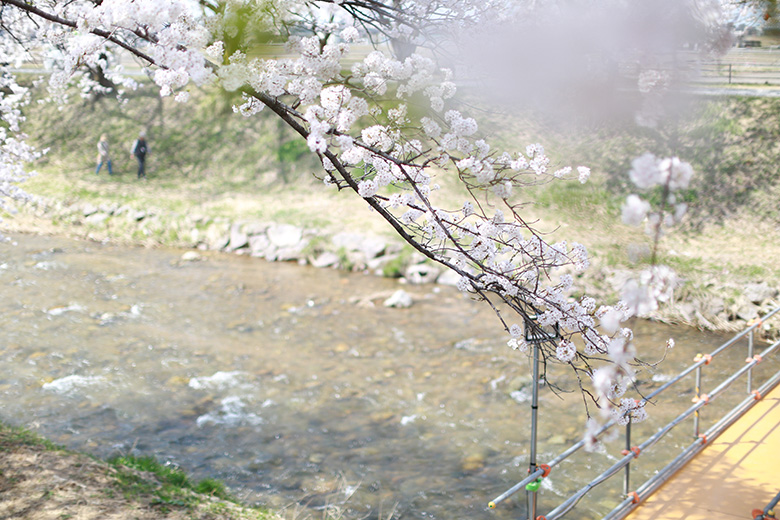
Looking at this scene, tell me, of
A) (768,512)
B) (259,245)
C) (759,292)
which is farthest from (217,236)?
(768,512)

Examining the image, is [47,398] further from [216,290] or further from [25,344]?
[216,290]

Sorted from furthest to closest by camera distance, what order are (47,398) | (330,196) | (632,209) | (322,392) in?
1. (330,196)
2. (322,392)
3. (47,398)
4. (632,209)

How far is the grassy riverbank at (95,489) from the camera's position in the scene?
157 inches

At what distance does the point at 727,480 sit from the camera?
166 inches

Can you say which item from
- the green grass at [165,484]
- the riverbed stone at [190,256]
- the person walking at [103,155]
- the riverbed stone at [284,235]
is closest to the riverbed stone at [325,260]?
the riverbed stone at [284,235]

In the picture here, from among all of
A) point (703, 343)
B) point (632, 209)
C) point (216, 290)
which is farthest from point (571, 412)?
point (216, 290)

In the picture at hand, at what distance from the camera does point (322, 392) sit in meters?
7.28

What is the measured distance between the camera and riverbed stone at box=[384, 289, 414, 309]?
1003cm

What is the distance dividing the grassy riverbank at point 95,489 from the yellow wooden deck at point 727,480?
280cm

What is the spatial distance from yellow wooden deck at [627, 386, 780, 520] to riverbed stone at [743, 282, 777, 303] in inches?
165

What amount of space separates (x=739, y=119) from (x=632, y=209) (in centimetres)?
1261

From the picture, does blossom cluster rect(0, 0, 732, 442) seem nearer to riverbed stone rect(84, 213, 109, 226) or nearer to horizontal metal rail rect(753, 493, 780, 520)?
horizontal metal rail rect(753, 493, 780, 520)

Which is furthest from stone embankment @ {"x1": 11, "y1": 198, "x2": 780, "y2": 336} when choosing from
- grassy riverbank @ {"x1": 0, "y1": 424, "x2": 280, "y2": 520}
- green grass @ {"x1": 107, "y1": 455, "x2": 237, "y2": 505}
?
grassy riverbank @ {"x1": 0, "y1": 424, "x2": 280, "y2": 520}

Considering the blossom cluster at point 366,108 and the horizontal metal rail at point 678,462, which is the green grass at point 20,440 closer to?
the blossom cluster at point 366,108
